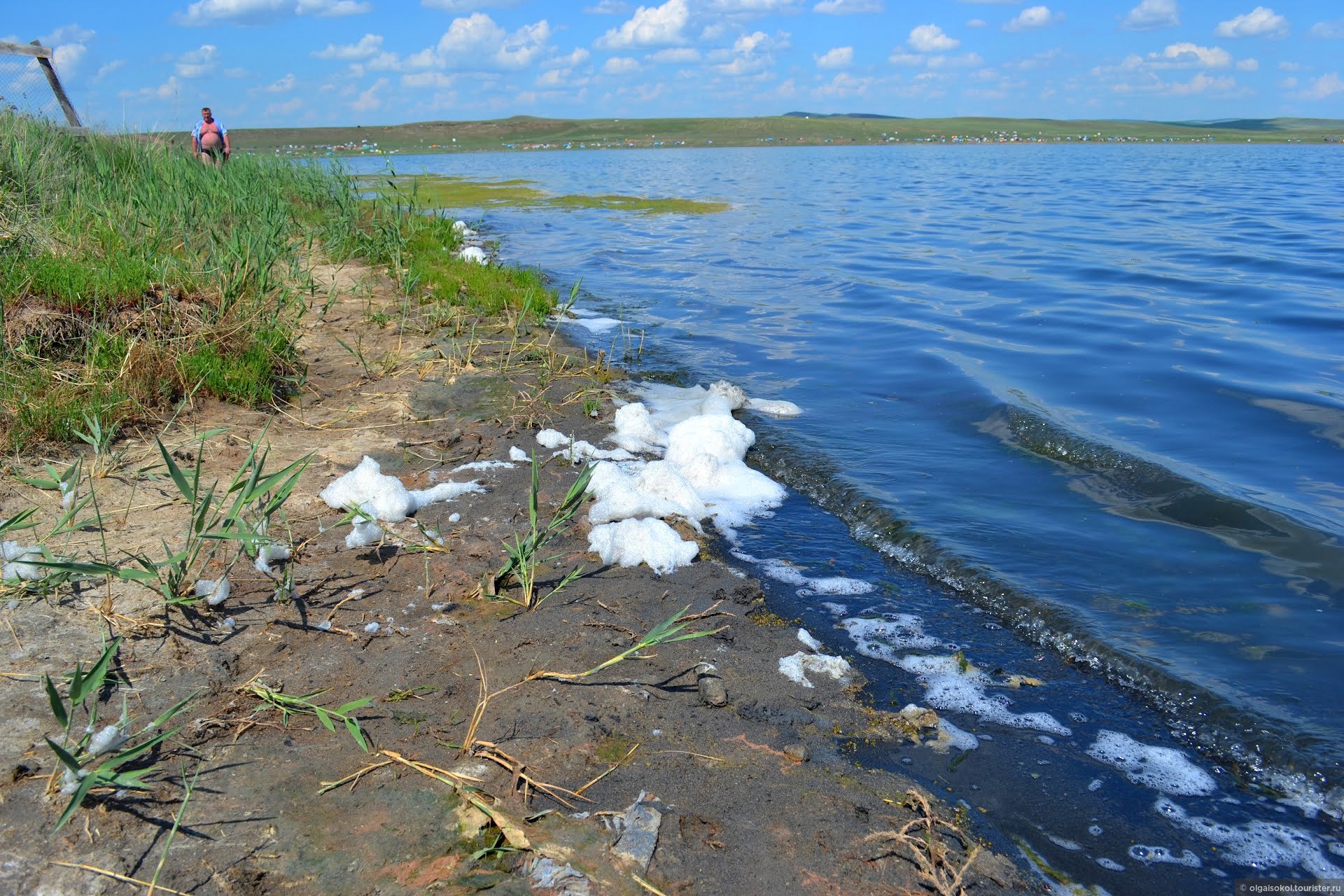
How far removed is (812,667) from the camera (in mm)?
2873

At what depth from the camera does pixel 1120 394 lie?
639 cm

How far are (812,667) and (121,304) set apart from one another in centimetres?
412

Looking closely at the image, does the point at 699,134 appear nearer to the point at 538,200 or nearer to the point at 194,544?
the point at 538,200

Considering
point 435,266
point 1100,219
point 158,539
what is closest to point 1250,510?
point 158,539

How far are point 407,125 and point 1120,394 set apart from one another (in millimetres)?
87765

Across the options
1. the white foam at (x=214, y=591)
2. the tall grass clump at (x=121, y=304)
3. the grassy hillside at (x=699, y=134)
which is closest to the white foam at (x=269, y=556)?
the white foam at (x=214, y=591)

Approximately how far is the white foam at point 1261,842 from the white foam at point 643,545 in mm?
1858

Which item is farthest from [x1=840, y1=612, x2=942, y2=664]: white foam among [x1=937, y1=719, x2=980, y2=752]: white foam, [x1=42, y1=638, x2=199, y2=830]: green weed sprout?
[x1=42, y1=638, x2=199, y2=830]: green weed sprout

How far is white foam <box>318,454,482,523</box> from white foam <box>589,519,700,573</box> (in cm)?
81

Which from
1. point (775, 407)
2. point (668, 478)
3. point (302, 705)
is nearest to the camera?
point (302, 705)

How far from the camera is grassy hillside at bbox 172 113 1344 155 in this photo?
68375 mm

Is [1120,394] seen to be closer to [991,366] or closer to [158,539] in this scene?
[991,366]

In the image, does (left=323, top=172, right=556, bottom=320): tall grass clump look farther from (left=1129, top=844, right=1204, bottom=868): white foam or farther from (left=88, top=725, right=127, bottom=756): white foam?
(left=1129, top=844, right=1204, bottom=868): white foam

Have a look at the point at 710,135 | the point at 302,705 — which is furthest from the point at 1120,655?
the point at 710,135
